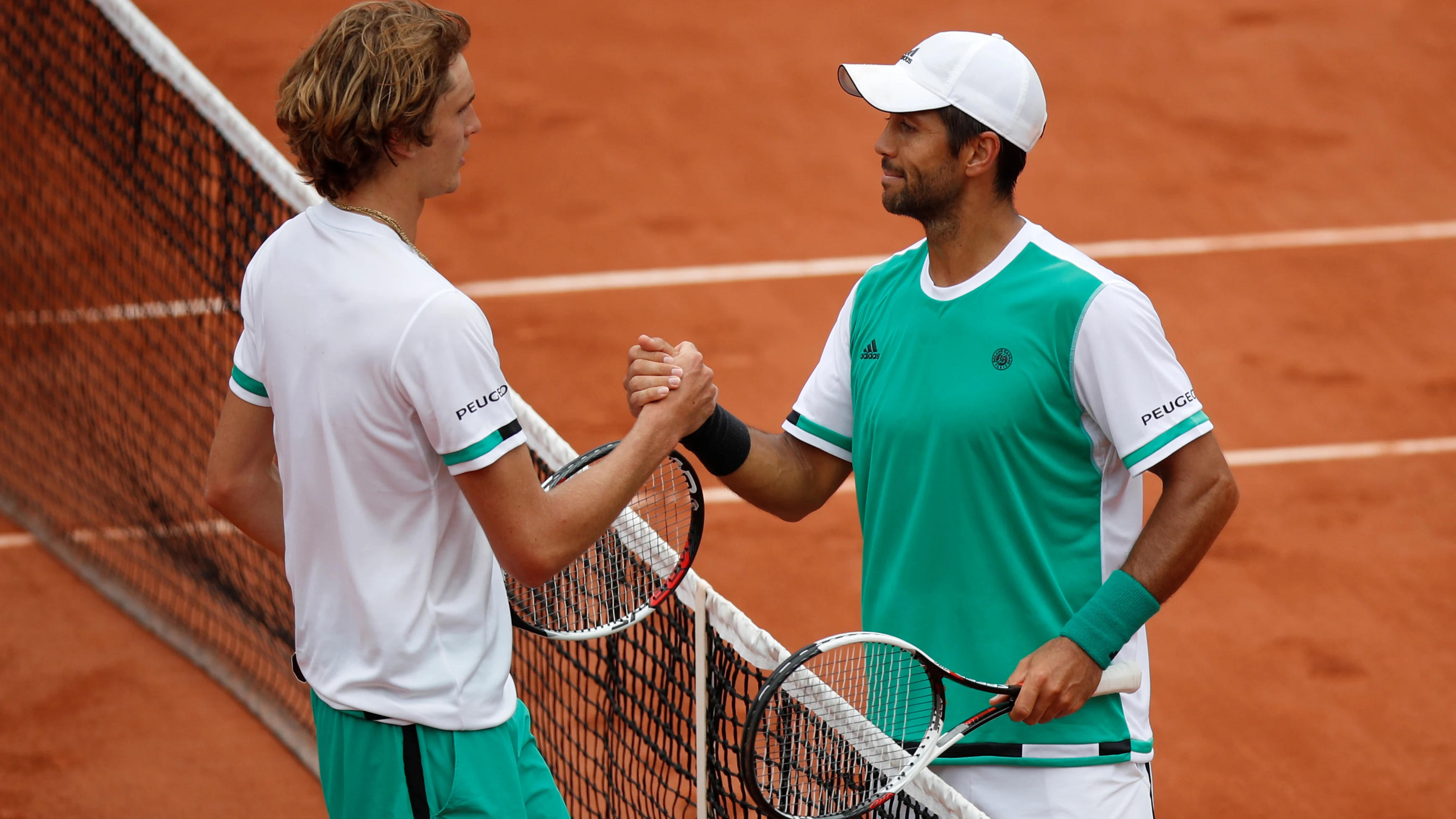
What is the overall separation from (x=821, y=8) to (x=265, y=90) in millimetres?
4320

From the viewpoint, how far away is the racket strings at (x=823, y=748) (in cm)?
276

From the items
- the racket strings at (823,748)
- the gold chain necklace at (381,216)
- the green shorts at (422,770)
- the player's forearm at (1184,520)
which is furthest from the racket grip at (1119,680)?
the gold chain necklace at (381,216)

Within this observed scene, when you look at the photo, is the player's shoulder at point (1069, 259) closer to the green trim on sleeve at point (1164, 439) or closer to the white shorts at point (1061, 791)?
the green trim on sleeve at point (1164, 439)

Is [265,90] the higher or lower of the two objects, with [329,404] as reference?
lower

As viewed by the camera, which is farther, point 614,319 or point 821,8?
point 821,8

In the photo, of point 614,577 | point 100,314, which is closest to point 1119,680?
point 614,577

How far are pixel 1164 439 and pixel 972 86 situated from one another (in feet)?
2.56

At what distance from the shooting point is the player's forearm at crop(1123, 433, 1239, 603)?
9.31 feet

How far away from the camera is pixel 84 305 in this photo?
7652 millimetres

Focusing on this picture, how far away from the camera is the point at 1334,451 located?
7336mm

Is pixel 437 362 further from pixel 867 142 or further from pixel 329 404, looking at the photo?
pixel 867 142

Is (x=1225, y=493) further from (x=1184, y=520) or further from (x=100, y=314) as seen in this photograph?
(x=100, y=314)

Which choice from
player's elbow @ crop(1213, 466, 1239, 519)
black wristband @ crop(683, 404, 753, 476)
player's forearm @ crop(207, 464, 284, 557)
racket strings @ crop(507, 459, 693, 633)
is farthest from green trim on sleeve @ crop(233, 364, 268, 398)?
player's elbow @ crop(1213, 466, 1239, 519)

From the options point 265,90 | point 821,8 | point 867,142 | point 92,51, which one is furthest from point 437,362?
point 821,8
